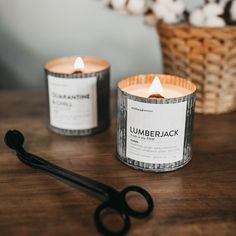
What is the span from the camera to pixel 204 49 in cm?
57

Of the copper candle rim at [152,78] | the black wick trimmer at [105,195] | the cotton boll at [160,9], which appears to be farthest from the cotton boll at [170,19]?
the black wick trimmer at [105,195]

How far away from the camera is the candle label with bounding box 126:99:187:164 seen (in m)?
0.43

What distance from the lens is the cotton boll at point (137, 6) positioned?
570mm

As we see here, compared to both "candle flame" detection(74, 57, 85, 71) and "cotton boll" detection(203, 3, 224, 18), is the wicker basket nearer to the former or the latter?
"cotton boll" detection(203, 3, 224, 18)

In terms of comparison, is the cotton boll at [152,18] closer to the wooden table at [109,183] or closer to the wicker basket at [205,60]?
the wicker basket at [205,60]

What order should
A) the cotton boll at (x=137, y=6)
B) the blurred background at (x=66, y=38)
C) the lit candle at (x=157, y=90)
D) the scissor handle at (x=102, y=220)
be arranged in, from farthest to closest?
the blurred background at (x=66, y=38) < the cotton boll at (x=137, y=6) < the lit candle at (x=157, y=90) < the scissor handle at (x=102, y=220)

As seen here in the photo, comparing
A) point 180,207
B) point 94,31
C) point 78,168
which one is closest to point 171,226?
point 180,207

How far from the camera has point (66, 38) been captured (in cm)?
77

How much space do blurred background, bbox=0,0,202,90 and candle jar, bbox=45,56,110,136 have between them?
221 millimetres

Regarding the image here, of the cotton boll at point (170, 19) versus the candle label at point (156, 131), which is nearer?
the candle label at point (156, 131)

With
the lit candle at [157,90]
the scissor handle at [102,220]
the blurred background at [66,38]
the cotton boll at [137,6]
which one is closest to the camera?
the scissor handle at [102,220]

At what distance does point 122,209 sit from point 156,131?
10 cm

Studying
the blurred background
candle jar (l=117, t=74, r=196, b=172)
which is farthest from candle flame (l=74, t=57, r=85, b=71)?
the blurred background

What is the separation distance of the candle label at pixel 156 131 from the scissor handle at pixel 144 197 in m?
0.06
